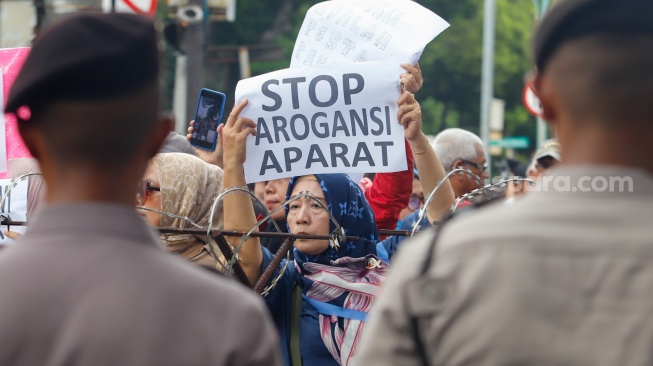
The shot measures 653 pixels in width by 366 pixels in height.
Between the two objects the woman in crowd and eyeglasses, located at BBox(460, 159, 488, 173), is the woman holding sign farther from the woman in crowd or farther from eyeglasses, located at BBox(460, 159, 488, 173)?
eyeglasses, located at BBox(460, 159, 488, 173)

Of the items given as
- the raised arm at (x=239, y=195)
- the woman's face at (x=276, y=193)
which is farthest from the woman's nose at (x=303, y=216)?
the woman's face at (x=276, y=193)

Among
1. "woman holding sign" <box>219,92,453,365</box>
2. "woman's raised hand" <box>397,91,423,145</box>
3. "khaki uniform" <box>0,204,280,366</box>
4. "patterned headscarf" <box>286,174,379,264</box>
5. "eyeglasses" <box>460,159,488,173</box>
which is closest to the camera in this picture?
"khaki uniform" <box>0,204,280,366</box>

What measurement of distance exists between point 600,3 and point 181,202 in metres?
3.17

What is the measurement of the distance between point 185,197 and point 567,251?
10.5 ft

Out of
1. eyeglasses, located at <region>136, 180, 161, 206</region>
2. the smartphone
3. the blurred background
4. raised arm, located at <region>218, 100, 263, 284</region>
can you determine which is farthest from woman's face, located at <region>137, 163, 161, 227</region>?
the blurred background

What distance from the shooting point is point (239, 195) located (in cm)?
470

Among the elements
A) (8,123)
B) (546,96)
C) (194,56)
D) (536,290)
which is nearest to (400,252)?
(536,290)

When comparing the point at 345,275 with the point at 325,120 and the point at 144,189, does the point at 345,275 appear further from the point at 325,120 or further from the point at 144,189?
the point at 144,189

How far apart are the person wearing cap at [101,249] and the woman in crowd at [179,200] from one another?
2.83m

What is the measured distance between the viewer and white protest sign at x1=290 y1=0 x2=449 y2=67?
5.28 m

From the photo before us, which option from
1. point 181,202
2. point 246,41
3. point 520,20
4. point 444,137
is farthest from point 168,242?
point 520,20

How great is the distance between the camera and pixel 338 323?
468 cm

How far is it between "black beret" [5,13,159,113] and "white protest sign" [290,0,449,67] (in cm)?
305

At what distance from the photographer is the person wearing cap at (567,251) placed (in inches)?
80.2
